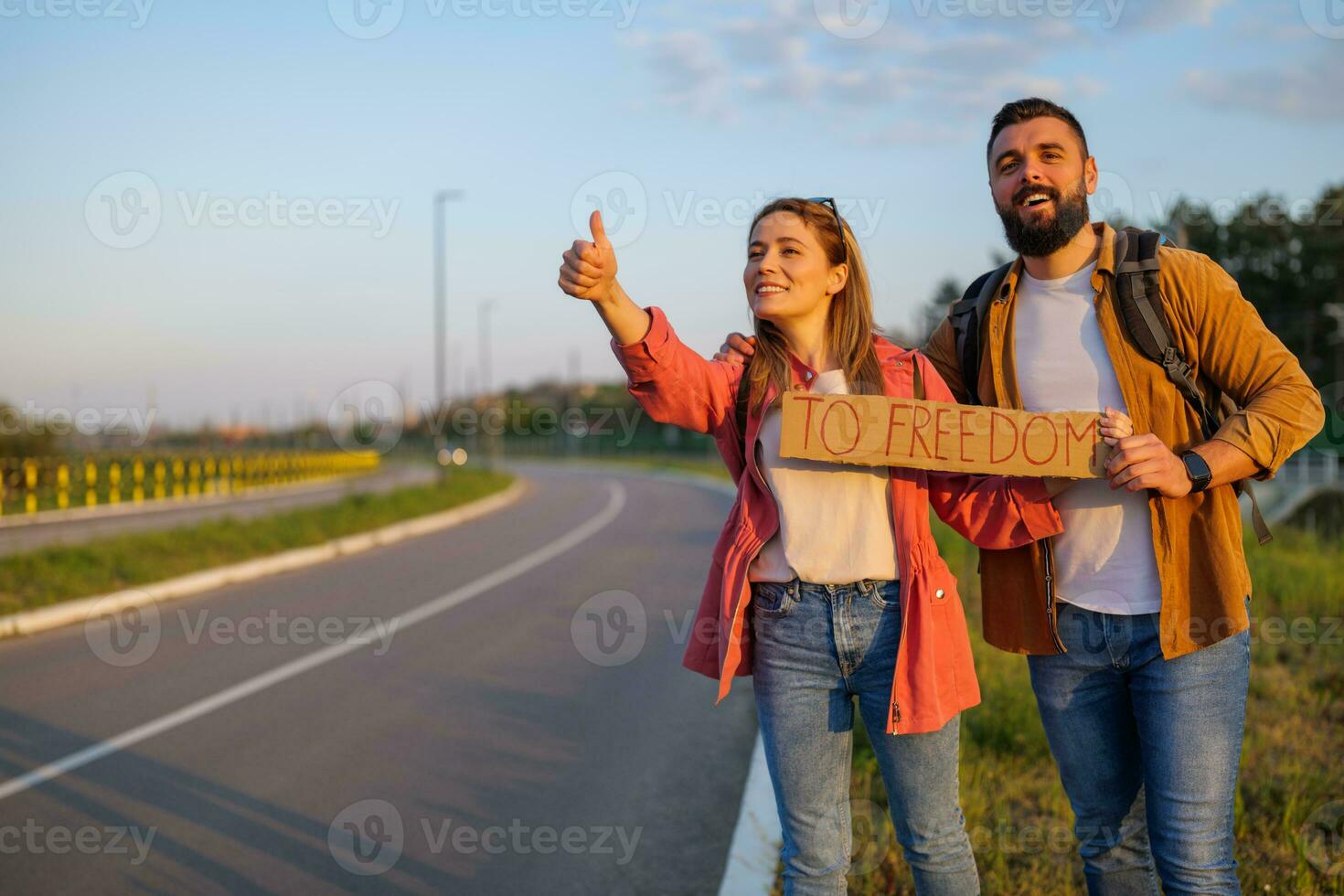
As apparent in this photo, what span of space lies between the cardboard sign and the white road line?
171 inches

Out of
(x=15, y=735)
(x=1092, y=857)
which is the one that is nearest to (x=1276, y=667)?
(x=1092, y=857)

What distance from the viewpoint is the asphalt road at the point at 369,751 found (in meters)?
4.18

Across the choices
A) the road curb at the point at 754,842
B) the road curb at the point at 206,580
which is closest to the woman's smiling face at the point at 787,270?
the road curb at the point at 754,842

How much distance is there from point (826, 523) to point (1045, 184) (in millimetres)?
1001

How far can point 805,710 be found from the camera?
8.29ft

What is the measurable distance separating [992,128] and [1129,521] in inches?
41.5

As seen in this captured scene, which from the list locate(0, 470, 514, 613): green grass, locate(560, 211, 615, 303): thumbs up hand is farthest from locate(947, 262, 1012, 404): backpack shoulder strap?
locate(0, 470, 514, 613): green grass

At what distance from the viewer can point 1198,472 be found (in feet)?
8.10

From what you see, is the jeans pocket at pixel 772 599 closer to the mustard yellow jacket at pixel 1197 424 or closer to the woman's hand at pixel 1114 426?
the mustard yellow jacket at pixel 1197 424

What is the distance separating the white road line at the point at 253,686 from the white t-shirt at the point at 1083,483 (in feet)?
15.4

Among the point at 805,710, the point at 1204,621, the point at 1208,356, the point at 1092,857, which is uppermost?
the point at 1208,356

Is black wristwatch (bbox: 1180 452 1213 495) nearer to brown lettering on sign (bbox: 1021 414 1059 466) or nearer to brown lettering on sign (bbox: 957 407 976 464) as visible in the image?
brown lettering on sign (bbox: 1021 414 1059 466)

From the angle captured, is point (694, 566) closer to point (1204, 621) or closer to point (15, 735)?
point (15, 735)

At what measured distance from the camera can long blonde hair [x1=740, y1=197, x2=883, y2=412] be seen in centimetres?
265
